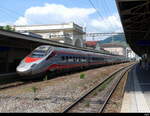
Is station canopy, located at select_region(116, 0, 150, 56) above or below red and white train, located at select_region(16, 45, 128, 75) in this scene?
above

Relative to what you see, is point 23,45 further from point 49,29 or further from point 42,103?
point 49,29

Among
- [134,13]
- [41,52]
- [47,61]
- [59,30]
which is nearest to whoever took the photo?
[134,13]

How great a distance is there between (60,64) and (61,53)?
0.99m

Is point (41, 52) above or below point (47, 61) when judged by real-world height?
above

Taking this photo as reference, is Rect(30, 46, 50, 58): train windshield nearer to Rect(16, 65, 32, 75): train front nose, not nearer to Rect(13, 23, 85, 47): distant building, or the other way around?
Rect(16, 65, 32, 75): train front nose

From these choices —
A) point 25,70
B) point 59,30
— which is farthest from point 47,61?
point 59,30

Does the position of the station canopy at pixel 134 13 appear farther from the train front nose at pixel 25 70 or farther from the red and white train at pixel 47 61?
the train front nose at pixel 25 70

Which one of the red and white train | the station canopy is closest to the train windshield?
the red and white train

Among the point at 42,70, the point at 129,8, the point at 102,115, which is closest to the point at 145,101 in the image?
the point at 102,115

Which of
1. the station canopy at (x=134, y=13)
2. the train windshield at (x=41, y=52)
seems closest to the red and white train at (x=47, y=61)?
the train windshield at (x=41, y=52)

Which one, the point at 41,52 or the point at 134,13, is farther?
the point at 41,52

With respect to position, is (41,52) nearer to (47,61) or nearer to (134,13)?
(47,61)

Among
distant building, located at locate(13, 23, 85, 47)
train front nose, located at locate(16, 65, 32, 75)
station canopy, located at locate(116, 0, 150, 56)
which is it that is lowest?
train front nose, located at locate(16, 65, 32, 75)

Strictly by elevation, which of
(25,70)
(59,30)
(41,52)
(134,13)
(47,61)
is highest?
(59,30)
